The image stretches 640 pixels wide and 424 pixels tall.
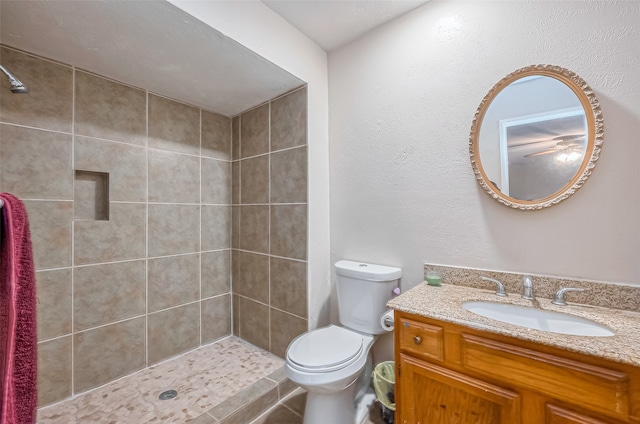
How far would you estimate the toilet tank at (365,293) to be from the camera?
153cm

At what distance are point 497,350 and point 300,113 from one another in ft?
5.42

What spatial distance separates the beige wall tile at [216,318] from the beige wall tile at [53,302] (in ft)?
2.70

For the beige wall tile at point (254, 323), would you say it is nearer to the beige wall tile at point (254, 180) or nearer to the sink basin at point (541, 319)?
the beige wall tile at point (254, 180)

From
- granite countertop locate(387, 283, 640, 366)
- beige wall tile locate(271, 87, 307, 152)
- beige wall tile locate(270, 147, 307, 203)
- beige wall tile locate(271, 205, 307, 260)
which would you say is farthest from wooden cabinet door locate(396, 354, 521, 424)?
beige wall tile locate(271, 87, 307, 152)

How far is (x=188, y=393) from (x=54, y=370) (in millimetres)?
726

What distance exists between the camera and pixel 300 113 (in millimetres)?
1826

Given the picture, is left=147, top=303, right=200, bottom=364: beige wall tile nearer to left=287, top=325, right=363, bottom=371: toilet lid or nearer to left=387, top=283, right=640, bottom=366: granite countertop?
left=287, top=325, right=363, bottom=371: toilet lid

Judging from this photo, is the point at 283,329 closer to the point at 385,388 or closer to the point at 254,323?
the point at 254,323

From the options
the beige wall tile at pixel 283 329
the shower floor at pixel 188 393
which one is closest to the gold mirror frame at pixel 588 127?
the beige wall tile at pixel 283 329

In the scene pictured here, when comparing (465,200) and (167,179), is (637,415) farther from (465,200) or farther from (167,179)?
(167,179)

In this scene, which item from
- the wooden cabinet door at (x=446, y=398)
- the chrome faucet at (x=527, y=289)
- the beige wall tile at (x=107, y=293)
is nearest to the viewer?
the wooden cabinet door at (x=446, y=398)

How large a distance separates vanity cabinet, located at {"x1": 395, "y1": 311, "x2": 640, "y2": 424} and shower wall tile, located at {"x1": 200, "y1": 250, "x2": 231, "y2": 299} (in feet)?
5.25

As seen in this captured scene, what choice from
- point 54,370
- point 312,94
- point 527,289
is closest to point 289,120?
point 312,94

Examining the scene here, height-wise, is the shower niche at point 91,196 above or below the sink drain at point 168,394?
above
